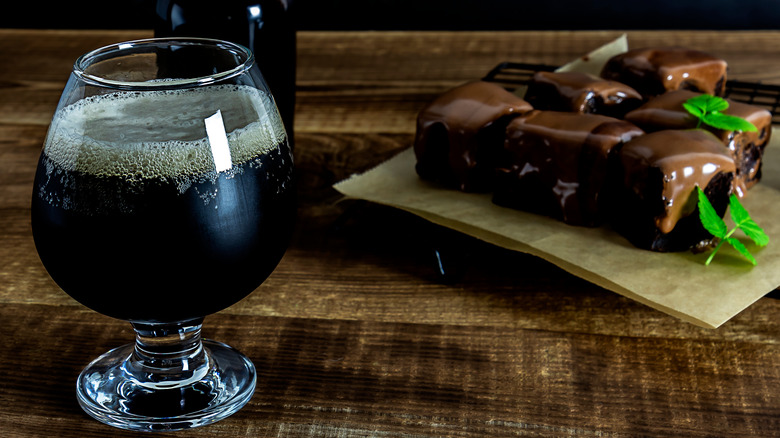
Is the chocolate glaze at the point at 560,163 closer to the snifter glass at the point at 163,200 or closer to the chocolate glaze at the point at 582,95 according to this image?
the chocolate glaze at the point at 582,95

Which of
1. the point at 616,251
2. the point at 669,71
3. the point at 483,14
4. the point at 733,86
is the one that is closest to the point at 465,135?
the point at 616,251

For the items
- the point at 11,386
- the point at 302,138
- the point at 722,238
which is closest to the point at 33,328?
the point at 11,386

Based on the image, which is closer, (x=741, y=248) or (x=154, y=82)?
(x=154, y=82)

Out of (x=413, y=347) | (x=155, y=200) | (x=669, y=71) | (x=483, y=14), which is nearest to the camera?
(x=155, y=200)

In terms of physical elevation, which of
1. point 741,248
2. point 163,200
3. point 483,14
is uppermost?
point 163,200

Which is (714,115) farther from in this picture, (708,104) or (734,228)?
(734,228)

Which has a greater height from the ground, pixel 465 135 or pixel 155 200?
pixel 155 200

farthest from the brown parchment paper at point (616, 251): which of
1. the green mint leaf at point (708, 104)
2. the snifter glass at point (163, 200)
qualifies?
the snifter glass at point (163, 200)
